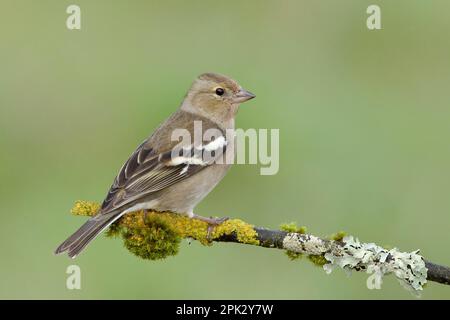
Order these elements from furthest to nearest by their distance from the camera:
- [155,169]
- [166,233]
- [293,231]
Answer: [155,169], [166,233], [293,231]

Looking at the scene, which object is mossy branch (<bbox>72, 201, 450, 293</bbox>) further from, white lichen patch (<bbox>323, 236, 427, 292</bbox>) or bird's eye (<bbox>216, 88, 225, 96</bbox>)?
bird's eye (<bbox>216, 88, 225, 96</bbox>)

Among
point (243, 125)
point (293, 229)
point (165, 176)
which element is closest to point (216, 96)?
point (165, 176)

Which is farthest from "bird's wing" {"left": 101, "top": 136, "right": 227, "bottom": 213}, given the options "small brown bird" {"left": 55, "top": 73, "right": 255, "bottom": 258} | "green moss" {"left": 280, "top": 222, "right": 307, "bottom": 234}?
"green moss" {"left": 280, "top": 222, "right": 307, "bottom": 234}

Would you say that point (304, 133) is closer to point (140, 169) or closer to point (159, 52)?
point (159, 52)

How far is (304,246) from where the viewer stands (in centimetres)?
583

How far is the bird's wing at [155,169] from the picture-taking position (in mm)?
7028

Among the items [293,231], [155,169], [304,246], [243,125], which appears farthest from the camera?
[243,125]

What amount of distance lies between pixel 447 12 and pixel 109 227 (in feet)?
26.9

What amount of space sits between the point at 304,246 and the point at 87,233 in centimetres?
155

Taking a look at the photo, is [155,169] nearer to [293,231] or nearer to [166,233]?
[166,233]

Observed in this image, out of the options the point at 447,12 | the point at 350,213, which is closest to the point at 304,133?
the point at 350,213

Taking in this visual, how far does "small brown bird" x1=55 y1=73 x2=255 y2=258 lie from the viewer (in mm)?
6719

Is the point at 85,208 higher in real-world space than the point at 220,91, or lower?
lower

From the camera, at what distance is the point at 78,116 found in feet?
39.2
